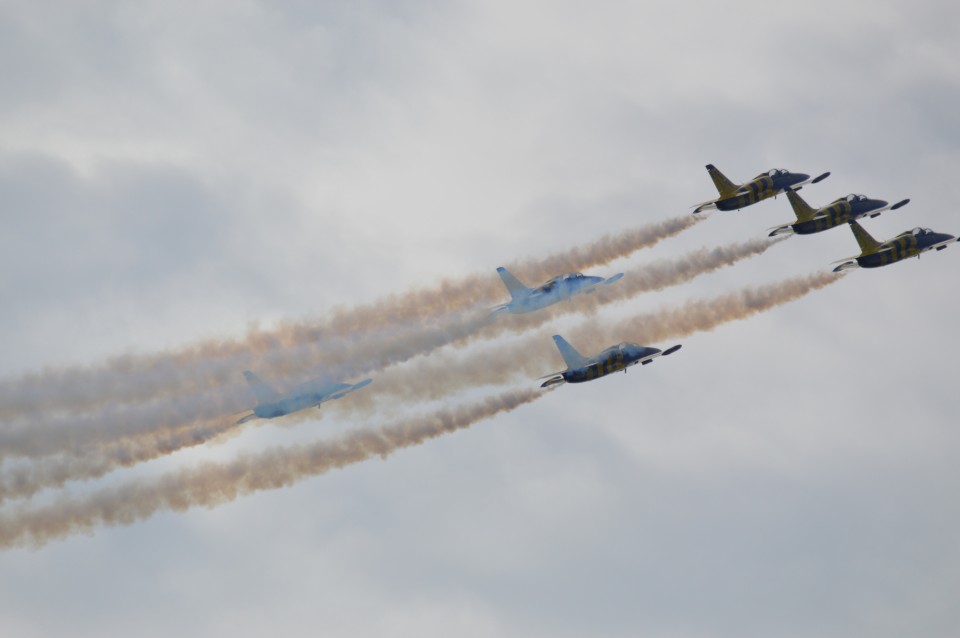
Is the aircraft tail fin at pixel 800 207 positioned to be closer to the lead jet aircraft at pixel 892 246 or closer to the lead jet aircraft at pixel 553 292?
the lead jet aircraft at pixel 892 246

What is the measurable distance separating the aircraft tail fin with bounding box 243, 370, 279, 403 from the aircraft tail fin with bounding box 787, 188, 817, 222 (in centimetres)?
3892

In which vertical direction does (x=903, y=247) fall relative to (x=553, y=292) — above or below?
below

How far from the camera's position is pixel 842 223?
11094cm

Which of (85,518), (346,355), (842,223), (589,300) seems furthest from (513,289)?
(85,518)

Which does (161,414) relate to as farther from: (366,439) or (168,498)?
(366,439)

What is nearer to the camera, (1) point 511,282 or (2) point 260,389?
(2) point 260,389

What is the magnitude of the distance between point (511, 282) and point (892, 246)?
28.3 meters

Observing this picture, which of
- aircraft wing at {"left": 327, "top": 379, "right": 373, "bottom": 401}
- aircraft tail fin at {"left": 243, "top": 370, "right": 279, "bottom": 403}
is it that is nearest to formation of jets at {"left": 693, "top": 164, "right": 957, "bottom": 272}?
aircraft wing at {"left": 327, "top": 379, "right": 373, "bottom": 401}

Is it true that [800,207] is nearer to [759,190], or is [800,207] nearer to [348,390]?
[759,190]

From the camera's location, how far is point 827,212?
110312mm

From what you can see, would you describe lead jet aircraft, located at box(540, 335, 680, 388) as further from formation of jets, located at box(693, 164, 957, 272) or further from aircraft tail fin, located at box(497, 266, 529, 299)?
aircraft tail fin, located at box(497, 266, 529, 299)

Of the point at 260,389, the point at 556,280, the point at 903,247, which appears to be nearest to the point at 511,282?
the point at 556,280

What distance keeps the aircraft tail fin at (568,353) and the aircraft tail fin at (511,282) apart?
17.1m

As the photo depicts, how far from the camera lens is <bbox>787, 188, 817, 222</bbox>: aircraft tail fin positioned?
362 feet
